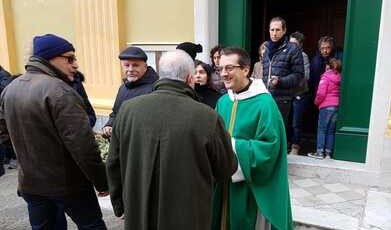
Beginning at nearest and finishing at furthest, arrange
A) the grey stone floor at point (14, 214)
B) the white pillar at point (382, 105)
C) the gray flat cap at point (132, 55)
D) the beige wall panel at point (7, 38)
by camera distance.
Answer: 1. the gray flat cap at point (132, 55)
2. the grey stone floor at point (14, 214)
3. the white pillar at point (382, 105)
4. the beige wall panel at point (7, 38)

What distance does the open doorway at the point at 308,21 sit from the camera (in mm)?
6168

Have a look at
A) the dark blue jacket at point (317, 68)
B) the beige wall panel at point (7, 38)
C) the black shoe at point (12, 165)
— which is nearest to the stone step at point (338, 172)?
the dark blue jacket at point (317, 68)

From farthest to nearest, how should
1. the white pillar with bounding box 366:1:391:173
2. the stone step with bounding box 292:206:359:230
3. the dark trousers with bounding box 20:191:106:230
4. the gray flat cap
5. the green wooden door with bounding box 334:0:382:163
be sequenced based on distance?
the green wooden door with bounding box 334:0:382:163 → the white pillar with bounding box 366:1:391:173 → the stone step with bounding box 292:206:359:230 → the gray flat cap → the dark trousers with bounding box 20:191:106:230

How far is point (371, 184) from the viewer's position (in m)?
4.23

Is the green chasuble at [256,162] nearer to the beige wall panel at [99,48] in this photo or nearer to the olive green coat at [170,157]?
the olive green coat at [170,157]

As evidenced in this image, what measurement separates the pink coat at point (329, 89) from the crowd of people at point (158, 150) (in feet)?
7.77

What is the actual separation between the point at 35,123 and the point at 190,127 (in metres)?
1.06

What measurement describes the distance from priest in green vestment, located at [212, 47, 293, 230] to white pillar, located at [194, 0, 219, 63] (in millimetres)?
2420

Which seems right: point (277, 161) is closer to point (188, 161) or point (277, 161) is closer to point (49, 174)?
point (188, 161)

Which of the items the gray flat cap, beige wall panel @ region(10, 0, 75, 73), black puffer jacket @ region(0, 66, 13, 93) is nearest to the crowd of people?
the gray flat cap

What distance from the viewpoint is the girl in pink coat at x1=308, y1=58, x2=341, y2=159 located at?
459 cm

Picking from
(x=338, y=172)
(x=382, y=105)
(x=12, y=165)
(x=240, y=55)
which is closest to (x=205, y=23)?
(x=382, y=105)

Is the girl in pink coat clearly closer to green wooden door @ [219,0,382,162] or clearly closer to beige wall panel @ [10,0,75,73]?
green wooden door @ [219,0,382,162]

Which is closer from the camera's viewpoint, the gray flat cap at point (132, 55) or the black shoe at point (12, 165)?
the gray flat cap at point (132, 55)
